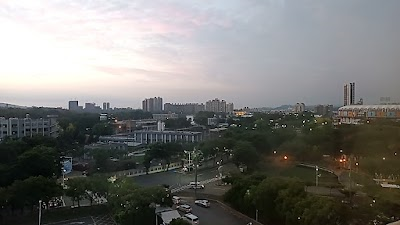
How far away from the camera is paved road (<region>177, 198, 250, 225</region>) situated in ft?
10.4

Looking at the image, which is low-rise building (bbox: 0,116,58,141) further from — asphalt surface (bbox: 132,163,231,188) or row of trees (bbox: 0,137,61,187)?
asphalt surface (bbox: 132,163,231,188)

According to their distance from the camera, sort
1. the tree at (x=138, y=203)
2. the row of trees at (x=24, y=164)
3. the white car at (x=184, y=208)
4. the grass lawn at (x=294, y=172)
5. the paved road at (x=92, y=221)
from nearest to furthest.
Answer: the tree at (x=138, y=203) < the paved road at (x=92, y=221) < the white car at (x=184, y=208) < the row of trees at (x=24, y=164) < the grass lawn at (x=294, y=172)

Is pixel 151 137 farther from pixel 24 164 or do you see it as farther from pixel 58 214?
pixel 58 214

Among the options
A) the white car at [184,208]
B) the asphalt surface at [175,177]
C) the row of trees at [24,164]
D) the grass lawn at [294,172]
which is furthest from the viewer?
the asphalt surface at [175,177]

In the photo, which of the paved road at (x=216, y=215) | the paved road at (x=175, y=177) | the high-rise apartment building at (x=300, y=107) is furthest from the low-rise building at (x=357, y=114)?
the paved road at (x=216, y=215)

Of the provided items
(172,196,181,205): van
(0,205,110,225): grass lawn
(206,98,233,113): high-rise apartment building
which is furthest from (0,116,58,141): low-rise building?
(206,98,233,113): high-rise apartment building

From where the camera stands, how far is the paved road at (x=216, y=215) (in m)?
3.16

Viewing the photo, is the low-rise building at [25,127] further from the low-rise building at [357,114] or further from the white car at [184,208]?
the low-rise building at [357,114]

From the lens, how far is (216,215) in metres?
3.40

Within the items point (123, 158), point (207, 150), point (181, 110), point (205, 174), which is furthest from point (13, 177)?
point (181, 110)

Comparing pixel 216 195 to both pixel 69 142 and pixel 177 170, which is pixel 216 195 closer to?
pixel 177 170

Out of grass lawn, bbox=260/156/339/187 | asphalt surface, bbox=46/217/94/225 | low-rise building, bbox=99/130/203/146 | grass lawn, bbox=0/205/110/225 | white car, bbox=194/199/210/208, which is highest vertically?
low-rise building, bbox=99/130/203/146

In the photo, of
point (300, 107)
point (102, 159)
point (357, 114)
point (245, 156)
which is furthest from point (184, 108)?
point (245, 156)

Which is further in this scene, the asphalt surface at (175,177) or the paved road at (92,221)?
the asphalt surface at (175,177)
